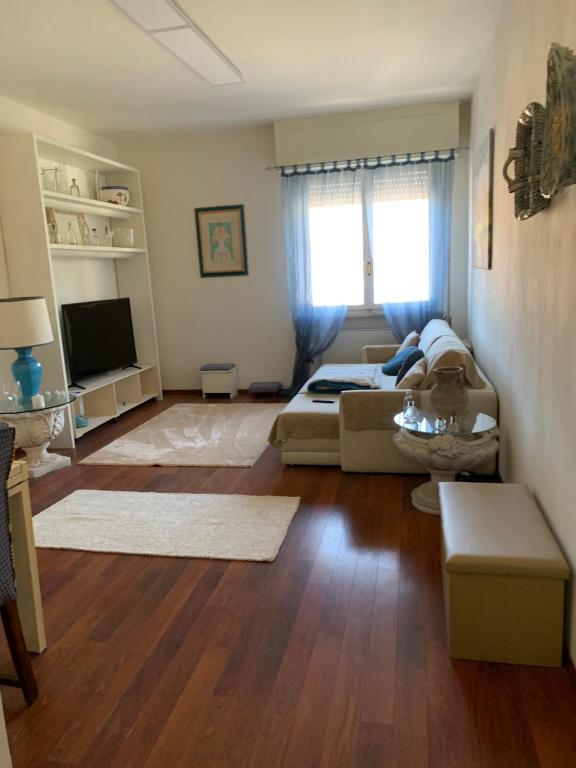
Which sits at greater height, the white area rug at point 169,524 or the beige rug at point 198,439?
the beige rug at point 198,439

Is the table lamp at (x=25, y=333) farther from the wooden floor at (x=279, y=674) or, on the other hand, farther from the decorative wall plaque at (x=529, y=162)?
the decorative wall plaque at (x=529, y=162)

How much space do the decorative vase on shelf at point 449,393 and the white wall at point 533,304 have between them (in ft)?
0.88

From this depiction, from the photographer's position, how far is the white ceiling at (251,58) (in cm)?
312

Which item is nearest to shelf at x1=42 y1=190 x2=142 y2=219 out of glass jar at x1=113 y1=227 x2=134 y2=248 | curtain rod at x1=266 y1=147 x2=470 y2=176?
glass jar at x1=113 y1=227 x2=134 y2=248

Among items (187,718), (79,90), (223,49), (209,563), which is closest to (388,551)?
(209,563)

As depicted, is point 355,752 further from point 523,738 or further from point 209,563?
point 209,563

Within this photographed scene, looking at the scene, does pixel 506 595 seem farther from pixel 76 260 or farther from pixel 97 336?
pixel 76 260

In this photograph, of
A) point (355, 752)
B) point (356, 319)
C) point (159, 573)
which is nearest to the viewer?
point (355, 752)

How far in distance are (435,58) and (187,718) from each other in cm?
429

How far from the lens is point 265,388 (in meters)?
5.81

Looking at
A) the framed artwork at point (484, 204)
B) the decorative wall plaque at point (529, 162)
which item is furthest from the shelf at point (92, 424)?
the decorative wall plaque at point (529, 162)

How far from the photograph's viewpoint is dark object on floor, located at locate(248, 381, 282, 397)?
5.81 m

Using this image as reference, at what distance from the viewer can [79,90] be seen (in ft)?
13.8

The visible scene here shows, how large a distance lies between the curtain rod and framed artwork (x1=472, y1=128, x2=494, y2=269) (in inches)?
32.9
